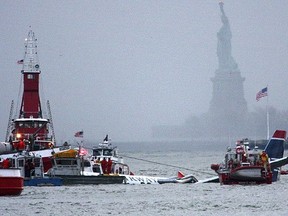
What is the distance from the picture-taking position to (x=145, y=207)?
53031 millimetres

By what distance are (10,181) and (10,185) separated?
313 millimetres

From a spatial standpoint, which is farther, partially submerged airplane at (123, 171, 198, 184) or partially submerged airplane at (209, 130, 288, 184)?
partially submerged airplane at (123, 171, 198, 184)

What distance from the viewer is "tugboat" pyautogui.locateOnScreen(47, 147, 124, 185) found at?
6969 centimetres

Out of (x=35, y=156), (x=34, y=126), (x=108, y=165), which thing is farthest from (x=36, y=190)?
(x=34, y=126)

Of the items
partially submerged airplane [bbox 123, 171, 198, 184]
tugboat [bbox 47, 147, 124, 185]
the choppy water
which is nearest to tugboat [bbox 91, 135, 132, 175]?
partially submerged airplane [bbox 123, 171, 198, 184]

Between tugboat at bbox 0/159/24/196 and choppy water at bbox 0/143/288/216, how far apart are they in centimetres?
67

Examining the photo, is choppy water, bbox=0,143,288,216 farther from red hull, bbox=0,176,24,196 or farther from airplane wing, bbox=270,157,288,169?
airplane wing, bbox=270,157,288,169

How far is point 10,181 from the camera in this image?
57.2 meters

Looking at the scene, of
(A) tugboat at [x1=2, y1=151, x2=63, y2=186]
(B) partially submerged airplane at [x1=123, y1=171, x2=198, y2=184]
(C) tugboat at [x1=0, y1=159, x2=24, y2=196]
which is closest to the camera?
(C) tugboat at [x1=0, y1=159, x2=24, y2=196]

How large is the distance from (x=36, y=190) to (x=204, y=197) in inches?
479

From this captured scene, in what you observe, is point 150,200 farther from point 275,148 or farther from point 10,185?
point 275,148

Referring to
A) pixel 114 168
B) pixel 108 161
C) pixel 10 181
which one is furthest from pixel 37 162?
pixel 10 181

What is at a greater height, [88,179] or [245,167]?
[245,167]

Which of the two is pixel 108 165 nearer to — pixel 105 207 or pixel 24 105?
pixel 24 105
